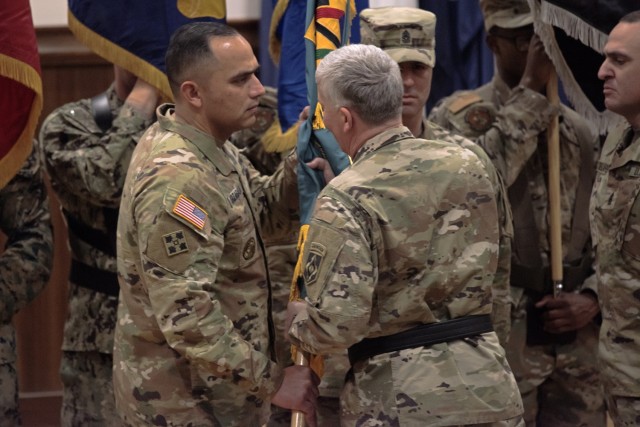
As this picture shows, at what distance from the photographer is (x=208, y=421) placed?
2734 mm

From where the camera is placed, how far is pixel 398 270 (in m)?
2.45

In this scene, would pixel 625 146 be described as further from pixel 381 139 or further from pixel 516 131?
pixel 381 139

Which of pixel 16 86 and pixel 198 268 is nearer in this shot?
pixel 198 268

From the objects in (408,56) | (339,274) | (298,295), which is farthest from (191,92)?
(408,56)

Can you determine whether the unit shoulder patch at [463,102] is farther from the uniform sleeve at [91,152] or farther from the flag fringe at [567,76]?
the uniform sleeve at [91,152]

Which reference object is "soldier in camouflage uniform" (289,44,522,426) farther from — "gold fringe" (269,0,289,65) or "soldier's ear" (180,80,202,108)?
"gold fringe" (269,0,289,65)

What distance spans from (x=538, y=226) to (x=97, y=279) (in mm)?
1514

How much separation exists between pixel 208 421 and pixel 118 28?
161cm

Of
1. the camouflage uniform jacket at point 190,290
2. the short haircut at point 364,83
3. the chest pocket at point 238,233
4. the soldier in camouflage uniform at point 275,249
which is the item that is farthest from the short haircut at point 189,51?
the soldier in camouflage uniform at point 275,249

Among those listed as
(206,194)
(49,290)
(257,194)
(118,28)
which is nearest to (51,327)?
(49,290)

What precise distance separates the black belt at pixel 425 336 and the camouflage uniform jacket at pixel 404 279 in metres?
0.01

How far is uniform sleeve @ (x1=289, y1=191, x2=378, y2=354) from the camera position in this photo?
2375mm

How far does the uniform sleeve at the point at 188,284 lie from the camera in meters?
2.54

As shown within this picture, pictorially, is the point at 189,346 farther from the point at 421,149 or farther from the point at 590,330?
the point at 590,330
